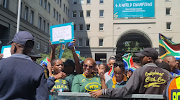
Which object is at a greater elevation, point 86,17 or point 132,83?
point 86,17

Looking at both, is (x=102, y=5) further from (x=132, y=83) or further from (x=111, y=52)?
(x=132, y=83)

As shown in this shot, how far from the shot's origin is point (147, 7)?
3378cm

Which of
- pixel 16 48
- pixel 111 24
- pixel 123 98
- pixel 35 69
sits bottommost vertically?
pixel 123 98

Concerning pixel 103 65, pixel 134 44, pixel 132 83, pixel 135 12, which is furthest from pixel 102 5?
pixel 132 83

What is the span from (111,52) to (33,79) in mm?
36259

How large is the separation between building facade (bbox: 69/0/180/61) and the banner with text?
288 centimetres

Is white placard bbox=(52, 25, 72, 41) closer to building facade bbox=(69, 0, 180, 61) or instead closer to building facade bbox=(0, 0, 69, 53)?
building facade bbox=(0, 0, 69, 53)

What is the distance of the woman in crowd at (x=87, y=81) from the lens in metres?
3.80

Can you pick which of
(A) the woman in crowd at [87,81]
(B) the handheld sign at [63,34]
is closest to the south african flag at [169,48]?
(B) the handheld sign at [63,34]

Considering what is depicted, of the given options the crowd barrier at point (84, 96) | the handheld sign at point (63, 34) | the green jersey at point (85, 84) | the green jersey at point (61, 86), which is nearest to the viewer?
the crowd barrier at point (84, 96)

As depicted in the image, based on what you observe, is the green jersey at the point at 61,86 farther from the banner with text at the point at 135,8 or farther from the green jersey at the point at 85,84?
the banner with text at the point at 135,8

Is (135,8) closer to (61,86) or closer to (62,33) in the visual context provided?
(62,33)

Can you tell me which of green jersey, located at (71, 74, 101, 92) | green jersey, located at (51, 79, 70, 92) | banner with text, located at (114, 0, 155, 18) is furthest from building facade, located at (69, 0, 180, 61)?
green jersey, located at (71, 74, 101, 92)

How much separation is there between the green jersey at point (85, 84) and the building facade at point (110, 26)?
1340 inches
